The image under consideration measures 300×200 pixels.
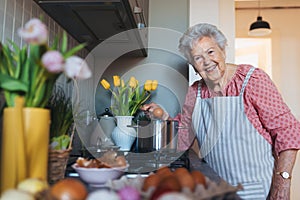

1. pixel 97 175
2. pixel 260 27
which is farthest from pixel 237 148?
pixel 260 27

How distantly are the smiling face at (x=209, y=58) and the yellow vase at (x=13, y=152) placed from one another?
954 millimetres

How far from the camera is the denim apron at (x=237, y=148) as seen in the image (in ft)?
4.23

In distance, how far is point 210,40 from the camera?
1.39 meters

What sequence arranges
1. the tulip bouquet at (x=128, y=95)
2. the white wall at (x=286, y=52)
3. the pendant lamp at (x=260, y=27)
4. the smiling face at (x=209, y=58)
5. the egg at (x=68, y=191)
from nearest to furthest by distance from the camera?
the egg at (x=68, y=191) < the smiling face at (x=209, y=58) < the tulip bouquet at (x=128, y=95) < the pendant lamp at (x=260, y=27) < the white wall at (x=286, y=52)

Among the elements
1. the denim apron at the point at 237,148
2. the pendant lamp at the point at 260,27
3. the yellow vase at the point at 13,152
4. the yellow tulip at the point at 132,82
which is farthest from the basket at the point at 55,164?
the pendant lamp at the point at 260,27

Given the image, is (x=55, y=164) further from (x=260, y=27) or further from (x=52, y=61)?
(x=260, y=27)

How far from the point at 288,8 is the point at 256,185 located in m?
2.48

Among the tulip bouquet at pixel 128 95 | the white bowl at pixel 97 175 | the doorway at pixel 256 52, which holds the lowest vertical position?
the white bowl at pixel 97 175

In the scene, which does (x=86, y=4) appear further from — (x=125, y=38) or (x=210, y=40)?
(x=210, y=40)

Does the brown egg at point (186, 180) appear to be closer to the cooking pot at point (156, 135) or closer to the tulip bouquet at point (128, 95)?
the cooking pot at point (156, 135)

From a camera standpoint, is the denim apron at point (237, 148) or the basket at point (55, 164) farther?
the denim apron at point (237, 148)

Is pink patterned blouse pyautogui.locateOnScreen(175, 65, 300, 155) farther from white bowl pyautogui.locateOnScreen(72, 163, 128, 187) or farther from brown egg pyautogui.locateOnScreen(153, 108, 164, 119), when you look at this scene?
white bowl pyautogui.locateOnScreen(72, 163, 128, 187)

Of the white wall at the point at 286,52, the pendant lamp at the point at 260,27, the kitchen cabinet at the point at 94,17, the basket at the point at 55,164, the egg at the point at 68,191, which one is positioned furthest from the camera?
the white wall at the point at 286,52

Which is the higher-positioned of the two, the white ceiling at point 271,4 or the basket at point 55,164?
the white ceiling at point 271,4
